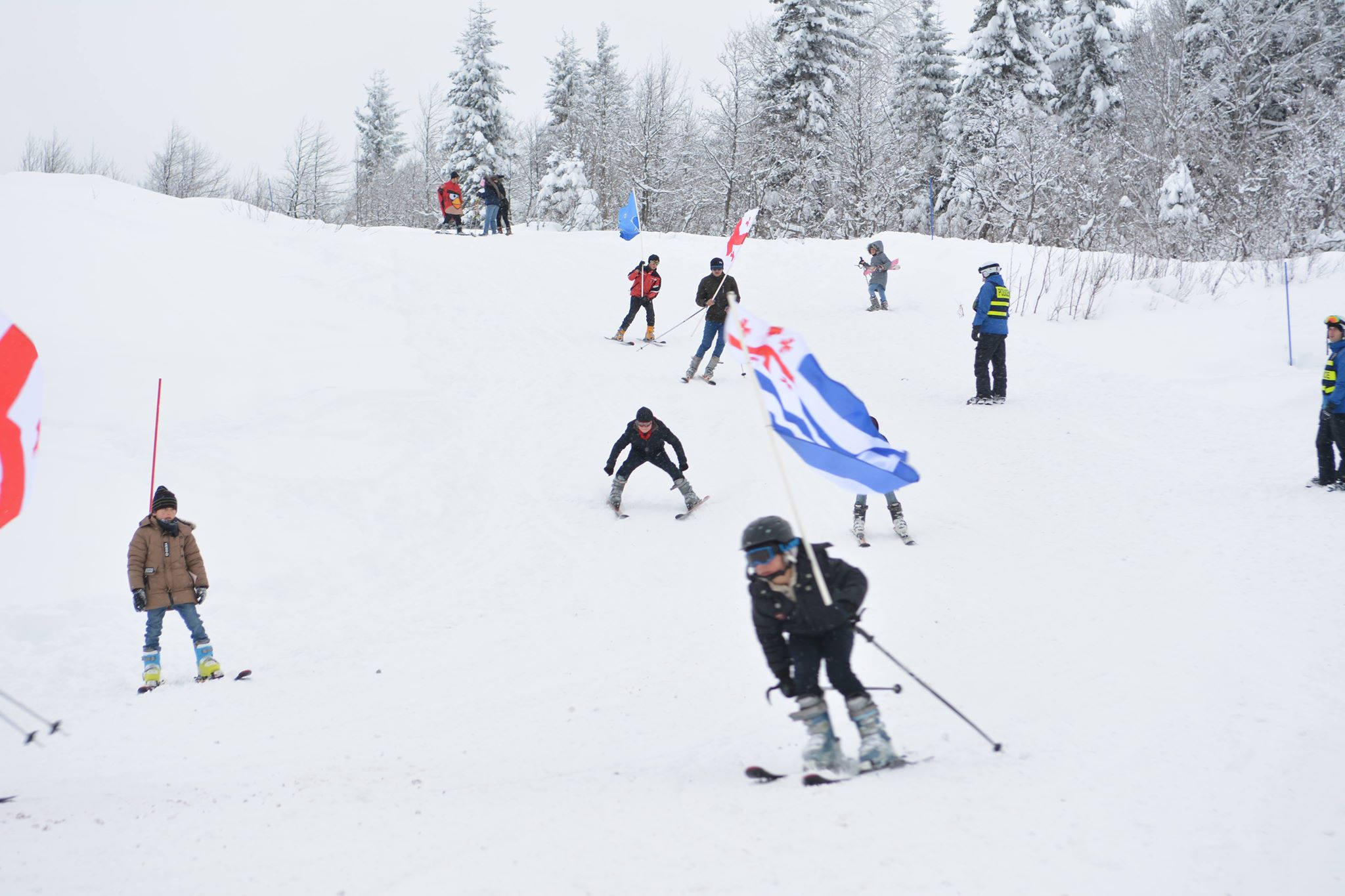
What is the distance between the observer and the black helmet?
4871 millimetres

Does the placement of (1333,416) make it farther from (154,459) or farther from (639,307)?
(154,459)

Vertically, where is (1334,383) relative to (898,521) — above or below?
above

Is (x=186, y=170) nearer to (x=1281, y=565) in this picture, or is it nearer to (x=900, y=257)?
(x=900, y=257)

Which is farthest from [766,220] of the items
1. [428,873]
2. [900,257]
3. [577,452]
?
[428,873]

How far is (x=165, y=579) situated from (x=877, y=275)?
15991 millimetres

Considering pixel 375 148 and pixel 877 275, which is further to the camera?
pixel 375 148

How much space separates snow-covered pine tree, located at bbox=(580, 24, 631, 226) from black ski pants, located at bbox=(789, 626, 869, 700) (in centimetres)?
4429

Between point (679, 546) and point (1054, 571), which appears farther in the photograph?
point (679, 546)

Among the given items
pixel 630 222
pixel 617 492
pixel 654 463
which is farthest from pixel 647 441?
pixel 630 222

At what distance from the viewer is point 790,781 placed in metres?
4.94

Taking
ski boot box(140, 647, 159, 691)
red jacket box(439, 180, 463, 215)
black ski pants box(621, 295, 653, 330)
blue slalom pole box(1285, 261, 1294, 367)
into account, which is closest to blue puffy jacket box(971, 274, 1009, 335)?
blue slalom pole box(1285, 261, 1294, 367)

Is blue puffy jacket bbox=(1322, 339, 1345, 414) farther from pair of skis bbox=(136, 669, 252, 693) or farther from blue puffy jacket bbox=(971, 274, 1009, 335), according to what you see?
pair of skis bbox=(136, 669, 252, 693)

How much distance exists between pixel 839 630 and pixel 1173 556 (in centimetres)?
560

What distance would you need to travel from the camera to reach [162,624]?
7875 mm
